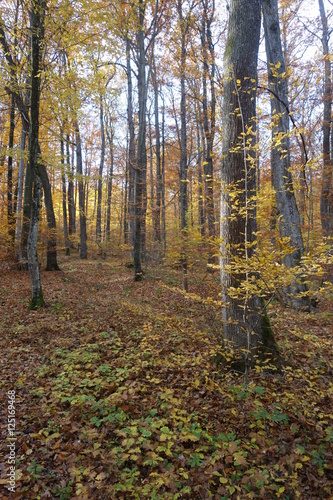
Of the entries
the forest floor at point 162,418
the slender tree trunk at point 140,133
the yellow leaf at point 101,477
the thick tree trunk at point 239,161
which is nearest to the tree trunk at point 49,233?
the slender tree trunk at point 140,133

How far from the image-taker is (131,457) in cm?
253

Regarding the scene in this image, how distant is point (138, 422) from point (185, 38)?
1226cm

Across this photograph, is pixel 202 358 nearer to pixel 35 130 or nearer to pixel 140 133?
pixel 35 130

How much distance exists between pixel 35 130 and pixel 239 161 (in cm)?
541

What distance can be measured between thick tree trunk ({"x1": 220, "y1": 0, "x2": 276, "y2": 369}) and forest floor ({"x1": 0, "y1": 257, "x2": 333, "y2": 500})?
1.39 feet

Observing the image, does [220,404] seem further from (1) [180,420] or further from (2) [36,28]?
(2) [36,28]

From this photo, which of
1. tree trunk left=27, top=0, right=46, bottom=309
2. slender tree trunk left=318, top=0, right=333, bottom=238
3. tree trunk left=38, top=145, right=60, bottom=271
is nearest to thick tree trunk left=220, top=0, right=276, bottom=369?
tree trunk left=27, top=0, right=46, bottom=309

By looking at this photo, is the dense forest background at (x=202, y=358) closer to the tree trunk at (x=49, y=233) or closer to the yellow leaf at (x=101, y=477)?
the yellow leaf at (x=101, y=477)

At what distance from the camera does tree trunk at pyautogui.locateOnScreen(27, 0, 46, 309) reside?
5.88 m

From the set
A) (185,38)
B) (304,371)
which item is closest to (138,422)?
(304,371)

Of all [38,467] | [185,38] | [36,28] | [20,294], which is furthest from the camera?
[185,38]

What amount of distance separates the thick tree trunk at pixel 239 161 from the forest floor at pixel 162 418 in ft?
1.39

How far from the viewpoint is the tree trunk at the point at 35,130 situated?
5.88m

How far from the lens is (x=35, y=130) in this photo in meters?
6.43
